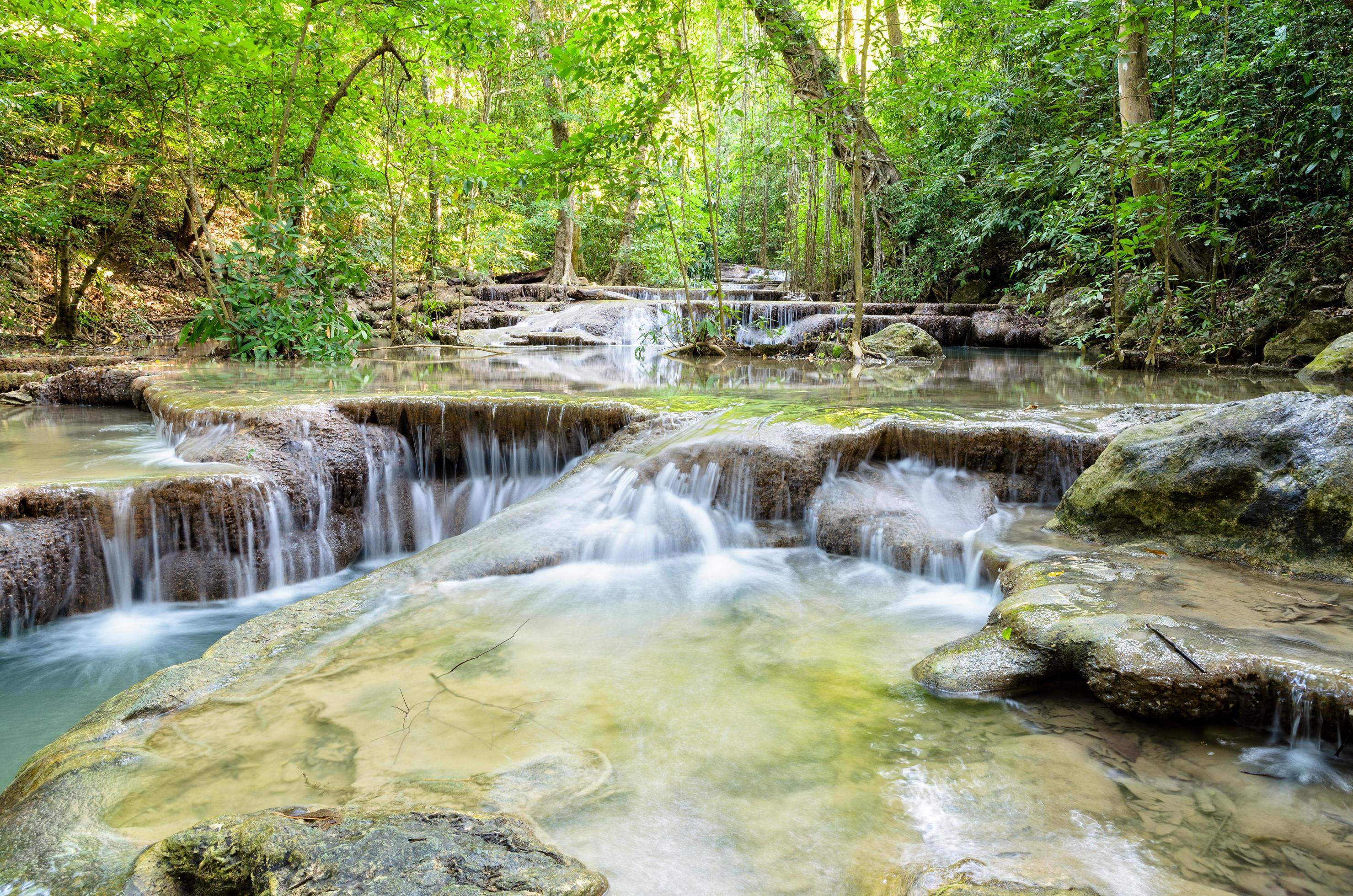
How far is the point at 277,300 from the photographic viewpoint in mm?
8000

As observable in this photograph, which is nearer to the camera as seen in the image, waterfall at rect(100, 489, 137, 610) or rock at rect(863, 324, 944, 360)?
waterfall at rect(100, 489, 137, 610)

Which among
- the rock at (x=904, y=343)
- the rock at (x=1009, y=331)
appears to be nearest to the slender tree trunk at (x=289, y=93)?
the rock at (x=904, y=343)

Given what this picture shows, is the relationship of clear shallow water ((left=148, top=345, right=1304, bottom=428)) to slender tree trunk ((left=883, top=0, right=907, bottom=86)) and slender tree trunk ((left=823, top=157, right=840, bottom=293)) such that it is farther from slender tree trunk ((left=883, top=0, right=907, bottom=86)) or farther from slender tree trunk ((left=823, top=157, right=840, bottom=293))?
slender tree trunk ((left=883, top=0, right=907, bottom=86))

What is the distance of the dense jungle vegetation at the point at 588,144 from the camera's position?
7035 millimetres

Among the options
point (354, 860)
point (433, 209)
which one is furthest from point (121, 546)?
point (433, 209)

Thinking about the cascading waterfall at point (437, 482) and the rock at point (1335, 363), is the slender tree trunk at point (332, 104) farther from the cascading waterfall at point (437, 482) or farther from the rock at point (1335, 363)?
the rock at point (1335, 363)

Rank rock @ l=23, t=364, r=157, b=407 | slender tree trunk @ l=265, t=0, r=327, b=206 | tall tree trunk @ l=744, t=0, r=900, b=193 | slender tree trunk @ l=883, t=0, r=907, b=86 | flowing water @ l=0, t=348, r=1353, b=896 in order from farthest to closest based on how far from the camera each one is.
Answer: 1. slender tree trunk @ l=883, t=0, r=907, b=86
2. slender tree trunk @ l=265, t=0, r=327, b=206
3. tall tree trunk @ l=744, t=0, r=900, b=193
4. rock @ l=23, t=364, r=157, b=407
5. flowing water @ l=0, t=348, r=1353, b=896

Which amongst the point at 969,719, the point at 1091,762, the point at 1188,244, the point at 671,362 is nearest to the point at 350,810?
the point at 969,719

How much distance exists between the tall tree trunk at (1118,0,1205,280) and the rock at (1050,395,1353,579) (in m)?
4.87

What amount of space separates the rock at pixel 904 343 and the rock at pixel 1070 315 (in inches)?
90.5

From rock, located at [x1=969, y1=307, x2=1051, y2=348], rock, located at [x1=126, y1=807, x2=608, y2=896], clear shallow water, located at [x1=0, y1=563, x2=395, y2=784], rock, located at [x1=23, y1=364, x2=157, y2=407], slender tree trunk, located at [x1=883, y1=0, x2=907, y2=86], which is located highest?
slender tree trunk, located at [x1=883, y1=0, x2=907, y2=86]

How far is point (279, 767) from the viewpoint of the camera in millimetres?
1864

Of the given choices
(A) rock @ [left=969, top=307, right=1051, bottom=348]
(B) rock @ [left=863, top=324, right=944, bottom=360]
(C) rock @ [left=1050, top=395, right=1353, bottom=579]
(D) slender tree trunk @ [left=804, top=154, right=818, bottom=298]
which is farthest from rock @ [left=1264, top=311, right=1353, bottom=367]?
(D) slender tree trunk @ [left=804, top=154, right=818, bottom=298]

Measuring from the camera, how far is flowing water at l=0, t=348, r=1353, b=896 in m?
1.62
